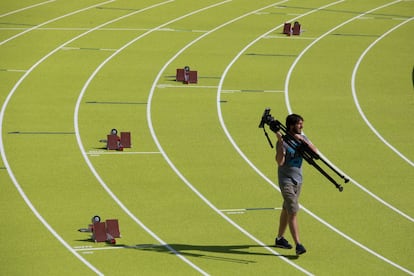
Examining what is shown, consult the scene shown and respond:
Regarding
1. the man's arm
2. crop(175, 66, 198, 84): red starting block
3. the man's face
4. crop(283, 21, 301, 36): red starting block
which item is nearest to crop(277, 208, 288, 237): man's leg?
the man's arm

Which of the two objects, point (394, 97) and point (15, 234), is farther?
point (394, 97)

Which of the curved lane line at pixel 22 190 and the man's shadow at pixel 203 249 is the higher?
the curved lane line at pixel 22 190

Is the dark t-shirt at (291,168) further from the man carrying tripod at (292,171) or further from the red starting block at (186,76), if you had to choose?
the red starting block at (186,76)

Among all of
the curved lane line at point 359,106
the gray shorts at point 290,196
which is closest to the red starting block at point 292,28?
the curved lane line at point 359,106

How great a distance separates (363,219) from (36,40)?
1148cm

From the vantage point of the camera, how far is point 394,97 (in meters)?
21.2

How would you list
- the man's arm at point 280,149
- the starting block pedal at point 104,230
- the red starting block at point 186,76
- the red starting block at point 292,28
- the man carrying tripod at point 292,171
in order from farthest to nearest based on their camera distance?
1. the red starting block at point 292,28
2. the red starting block at point 186,76
3. the starting block pedal at point 104,230
4. the man carrying tripod at point 292,171
5. the man's arm at point 280,149

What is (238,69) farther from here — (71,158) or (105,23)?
(71,158)

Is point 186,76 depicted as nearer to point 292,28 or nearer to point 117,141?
point 117,141

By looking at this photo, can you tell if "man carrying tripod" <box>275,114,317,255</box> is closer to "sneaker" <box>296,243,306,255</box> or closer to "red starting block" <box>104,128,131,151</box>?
"sneaker" <box>296,243,306,255</box>

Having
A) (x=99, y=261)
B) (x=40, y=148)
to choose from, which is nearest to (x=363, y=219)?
(x=99, y=261)

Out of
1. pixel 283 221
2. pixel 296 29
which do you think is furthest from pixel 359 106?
pixel 283 221

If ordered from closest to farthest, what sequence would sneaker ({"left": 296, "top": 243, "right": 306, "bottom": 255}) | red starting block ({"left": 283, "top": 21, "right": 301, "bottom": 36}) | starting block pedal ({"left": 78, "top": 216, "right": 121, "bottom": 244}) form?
sneaker ({"left": 296, "top": 243, "right": 306, "bottom": 255}) < starting block pedal ({"left": 78, "top": 216, "right": 121, "bottom": 244}) < red starting block ({"left": 283, "top": 21, "right": 301, "bottom": 36})

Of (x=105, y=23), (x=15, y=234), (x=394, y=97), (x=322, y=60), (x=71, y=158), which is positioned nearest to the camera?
(x=15, y=234)
